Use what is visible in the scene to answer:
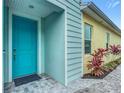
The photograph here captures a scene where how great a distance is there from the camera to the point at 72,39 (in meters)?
5.46

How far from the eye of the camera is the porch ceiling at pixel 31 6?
4205 millimetres

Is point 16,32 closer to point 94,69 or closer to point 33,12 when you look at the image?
point 33,12

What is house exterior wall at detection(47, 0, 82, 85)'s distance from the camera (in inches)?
197

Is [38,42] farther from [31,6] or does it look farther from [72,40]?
[31,6]

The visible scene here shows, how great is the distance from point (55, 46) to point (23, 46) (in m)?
1.19

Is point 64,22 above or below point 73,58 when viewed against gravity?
above

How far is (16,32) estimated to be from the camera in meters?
4.99

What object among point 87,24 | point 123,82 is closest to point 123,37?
point 123,82

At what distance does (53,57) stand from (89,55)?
2747mm

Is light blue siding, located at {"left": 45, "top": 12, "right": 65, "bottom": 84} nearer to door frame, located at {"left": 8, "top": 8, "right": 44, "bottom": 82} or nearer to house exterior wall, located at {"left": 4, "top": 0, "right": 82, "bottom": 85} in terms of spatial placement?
house exterior wall, located at {"left": 4, "top": 0, "right": 82, "bottom": 85}

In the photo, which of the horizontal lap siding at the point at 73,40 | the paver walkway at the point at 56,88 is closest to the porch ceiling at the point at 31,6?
the horizontal lap siding at the point at 73,40

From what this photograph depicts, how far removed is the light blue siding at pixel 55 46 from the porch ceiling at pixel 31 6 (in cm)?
38

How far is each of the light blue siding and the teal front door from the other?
53 cm

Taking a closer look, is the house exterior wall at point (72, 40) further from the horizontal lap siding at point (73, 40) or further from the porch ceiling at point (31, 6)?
the porch ceiling at point (31, 6)
